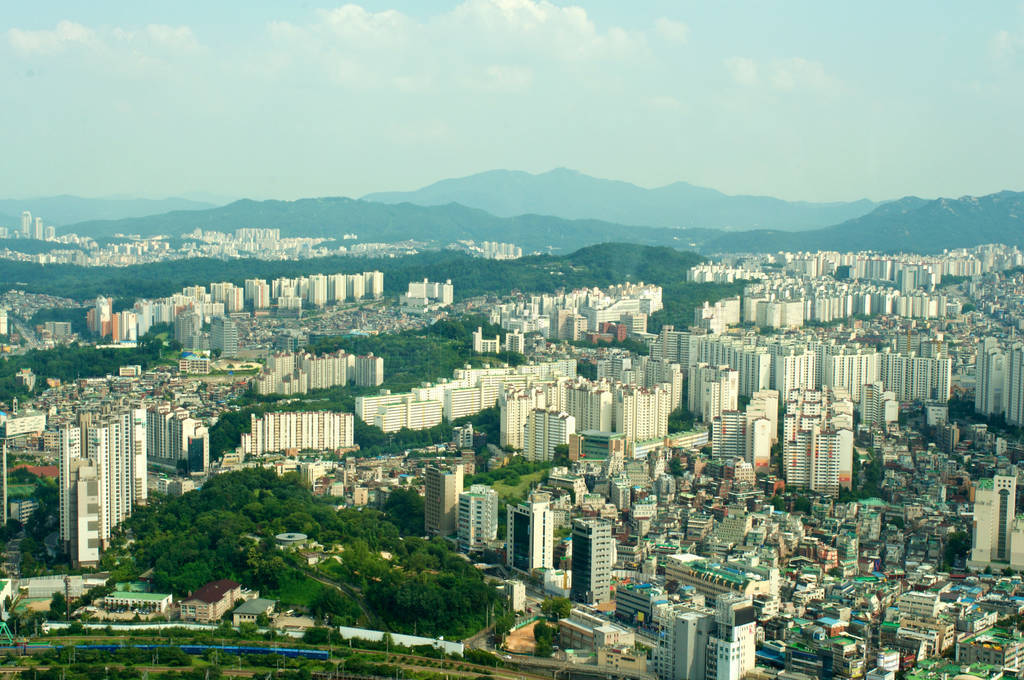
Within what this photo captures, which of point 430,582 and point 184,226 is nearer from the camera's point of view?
point 430,582

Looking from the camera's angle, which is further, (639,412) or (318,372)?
(318,372)

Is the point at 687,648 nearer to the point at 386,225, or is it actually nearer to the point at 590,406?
the point at 590,406

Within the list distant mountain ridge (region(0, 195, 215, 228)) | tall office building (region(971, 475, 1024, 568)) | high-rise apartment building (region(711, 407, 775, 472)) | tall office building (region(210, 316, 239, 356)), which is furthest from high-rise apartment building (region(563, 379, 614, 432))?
distant mountain ridge (region(0, 195, 215, 228))

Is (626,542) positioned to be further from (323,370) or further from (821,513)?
(323,370)

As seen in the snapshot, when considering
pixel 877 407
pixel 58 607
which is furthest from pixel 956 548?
pixel 58 607

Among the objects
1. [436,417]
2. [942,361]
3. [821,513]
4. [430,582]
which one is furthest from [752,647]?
[942,361]

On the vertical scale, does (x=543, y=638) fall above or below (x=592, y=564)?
below

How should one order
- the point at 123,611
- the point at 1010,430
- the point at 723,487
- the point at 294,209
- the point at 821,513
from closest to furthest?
the point at 123,611, the point at 821,513, the point at 723,487, the point at 1010,430, the point at 294,209
